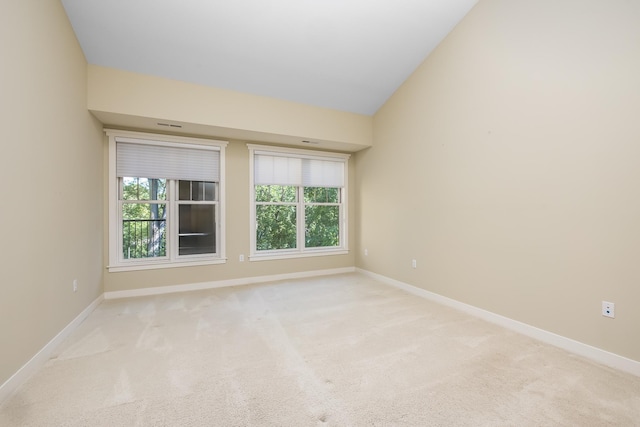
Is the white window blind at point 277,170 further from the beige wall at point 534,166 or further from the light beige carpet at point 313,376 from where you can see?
the light beige carpet at point 313,376

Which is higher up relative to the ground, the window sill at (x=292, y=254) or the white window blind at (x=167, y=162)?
the white window blind at (x=167, y=162)

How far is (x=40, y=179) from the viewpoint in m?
2.21

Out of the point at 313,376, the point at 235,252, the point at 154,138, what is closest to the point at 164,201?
the point at 154,138

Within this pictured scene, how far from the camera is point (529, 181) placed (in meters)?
2.66

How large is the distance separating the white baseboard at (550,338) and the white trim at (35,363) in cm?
399

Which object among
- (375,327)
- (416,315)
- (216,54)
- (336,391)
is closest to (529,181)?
(416,315)

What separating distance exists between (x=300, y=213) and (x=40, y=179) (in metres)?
3.43

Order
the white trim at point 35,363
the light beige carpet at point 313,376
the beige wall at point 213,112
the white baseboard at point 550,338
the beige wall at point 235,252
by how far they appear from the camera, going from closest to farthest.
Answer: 1. the light beige carpet at point 313,376
2. the white trim at point 35,363
3. the white baseboard at point 550,338
4. the beige wall at point 213,112
5. the beige wall at point 235,252

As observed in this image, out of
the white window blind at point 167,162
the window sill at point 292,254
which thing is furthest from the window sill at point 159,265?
the white window blind at point 167,162

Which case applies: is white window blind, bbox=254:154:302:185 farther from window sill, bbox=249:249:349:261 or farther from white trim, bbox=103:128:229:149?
window sill, bbox=249:249:349:261

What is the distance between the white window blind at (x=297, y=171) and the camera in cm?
473

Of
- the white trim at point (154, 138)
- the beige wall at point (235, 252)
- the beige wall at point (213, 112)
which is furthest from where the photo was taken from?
the beige wall at point (235, 252)

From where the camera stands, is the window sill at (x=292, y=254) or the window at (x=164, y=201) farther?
the window sill at (x=292, y=254)

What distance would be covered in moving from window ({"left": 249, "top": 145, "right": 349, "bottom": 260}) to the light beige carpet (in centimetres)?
189
